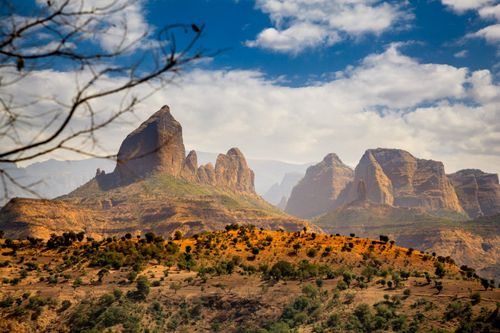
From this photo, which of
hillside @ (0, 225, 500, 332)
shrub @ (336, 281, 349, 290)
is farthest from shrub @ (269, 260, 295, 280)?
shrub @ (336, 281, 349, 290)

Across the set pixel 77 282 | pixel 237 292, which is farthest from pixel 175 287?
pixel 77 282

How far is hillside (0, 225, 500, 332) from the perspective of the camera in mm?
36156

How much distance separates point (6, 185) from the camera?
15.3 feet

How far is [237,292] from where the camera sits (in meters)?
44.4

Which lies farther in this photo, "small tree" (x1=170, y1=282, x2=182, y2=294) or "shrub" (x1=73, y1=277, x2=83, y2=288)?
"shrub" (x1=73, y1=277, x2=83, y2=288)

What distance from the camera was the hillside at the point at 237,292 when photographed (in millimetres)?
36156

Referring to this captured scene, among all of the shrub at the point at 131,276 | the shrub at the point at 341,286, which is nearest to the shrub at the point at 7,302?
the shrub at the point at 131,276

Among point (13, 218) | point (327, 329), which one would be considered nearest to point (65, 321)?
point (327, 329)

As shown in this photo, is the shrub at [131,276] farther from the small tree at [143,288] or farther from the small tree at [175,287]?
the small tree at [175,287]

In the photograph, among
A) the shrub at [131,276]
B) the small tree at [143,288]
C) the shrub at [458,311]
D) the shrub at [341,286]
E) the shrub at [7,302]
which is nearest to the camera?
the shrub at [458,311]

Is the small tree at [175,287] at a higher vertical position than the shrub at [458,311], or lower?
lower

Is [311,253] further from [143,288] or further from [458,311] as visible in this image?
[458,311]

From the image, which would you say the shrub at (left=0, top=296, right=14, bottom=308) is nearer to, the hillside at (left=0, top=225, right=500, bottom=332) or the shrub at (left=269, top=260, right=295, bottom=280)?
the hillside at (left=0, top=225, right=500, bottom=332)

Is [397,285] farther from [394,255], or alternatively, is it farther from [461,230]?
[461,230]
